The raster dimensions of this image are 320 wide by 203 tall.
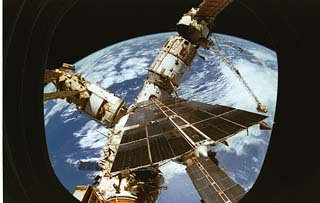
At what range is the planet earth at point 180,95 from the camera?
5.01 m

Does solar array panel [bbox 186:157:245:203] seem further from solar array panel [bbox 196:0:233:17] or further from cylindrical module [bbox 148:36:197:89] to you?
solar array panel [bbox 196:0:233:17]

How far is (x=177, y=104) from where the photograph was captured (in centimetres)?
523

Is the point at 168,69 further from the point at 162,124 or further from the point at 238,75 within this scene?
the point at 162,124

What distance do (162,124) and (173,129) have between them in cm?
19

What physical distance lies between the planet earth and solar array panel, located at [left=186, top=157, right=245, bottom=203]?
483 millimetres

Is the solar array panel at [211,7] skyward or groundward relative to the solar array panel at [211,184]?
skyward

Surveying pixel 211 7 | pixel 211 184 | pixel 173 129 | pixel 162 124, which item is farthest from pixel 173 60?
pixel 211 184

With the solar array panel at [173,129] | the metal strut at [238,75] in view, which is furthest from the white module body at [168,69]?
the solar array panel at [173,129]

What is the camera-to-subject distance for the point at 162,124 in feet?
15.7

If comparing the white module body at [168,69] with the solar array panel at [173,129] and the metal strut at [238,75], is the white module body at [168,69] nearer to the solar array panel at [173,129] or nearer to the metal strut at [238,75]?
the metal strut at [238,75]
